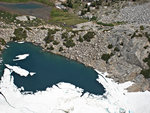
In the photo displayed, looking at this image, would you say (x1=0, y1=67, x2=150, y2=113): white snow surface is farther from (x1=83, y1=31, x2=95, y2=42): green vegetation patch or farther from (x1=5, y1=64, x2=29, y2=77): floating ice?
(x1=83, y1=31, x2=95, y2=42): green vegetation patch

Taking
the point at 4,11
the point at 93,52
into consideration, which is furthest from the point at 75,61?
the point at 4,11

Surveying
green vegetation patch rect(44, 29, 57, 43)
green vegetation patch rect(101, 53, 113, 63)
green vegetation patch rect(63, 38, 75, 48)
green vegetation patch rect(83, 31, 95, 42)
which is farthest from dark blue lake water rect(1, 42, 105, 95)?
green vegetation patch rect(83, 31, 95, 42)

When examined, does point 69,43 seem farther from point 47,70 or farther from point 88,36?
point 47,70

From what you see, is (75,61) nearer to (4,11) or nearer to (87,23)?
(87,23)

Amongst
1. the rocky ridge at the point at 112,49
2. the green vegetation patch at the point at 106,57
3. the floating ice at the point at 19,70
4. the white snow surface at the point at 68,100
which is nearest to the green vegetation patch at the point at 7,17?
the rocky ridge at the point at 112,49

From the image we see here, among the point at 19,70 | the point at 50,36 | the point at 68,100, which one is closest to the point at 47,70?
the point at 19,70

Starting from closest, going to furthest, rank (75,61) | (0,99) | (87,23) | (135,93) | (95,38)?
1. (0,99)
2. (135,93)
3. (75,61)
4. (95,38)
5. (87,23)
